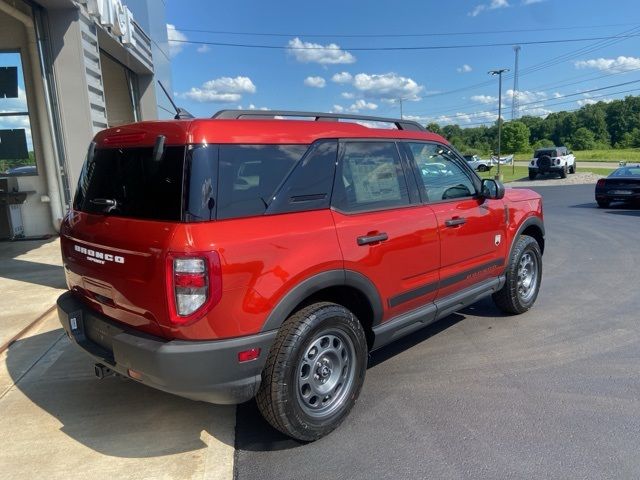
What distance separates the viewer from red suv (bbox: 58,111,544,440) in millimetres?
2547

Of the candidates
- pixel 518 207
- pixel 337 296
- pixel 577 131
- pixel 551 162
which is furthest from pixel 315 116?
pixel 577 131

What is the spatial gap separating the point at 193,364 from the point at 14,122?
31.0 ft

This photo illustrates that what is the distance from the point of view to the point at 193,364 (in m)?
2.53

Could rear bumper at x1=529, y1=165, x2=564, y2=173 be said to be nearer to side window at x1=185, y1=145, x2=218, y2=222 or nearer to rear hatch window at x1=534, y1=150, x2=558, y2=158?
rear hatch window at x1=534, y1=150, x2=558, y2=158

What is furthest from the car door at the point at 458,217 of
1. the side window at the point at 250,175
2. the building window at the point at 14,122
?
the building window at the point at 14,122

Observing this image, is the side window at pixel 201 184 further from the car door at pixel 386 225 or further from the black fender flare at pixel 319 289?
the car door at pixel 386 225

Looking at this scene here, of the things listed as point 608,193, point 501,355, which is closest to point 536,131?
point 608,193

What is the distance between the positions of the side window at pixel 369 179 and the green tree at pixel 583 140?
114829mm

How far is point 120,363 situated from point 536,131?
13262 centimetres

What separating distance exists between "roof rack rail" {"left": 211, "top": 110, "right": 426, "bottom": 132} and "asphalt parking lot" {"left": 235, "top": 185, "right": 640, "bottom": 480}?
194 cm

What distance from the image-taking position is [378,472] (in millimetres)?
2740

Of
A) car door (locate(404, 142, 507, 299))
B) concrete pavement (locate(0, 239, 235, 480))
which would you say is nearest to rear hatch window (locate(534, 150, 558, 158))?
car door (locate(404, 142, 507, 299))

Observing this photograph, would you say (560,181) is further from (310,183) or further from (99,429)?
(99,429)

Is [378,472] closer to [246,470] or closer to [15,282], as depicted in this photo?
[246,470]
